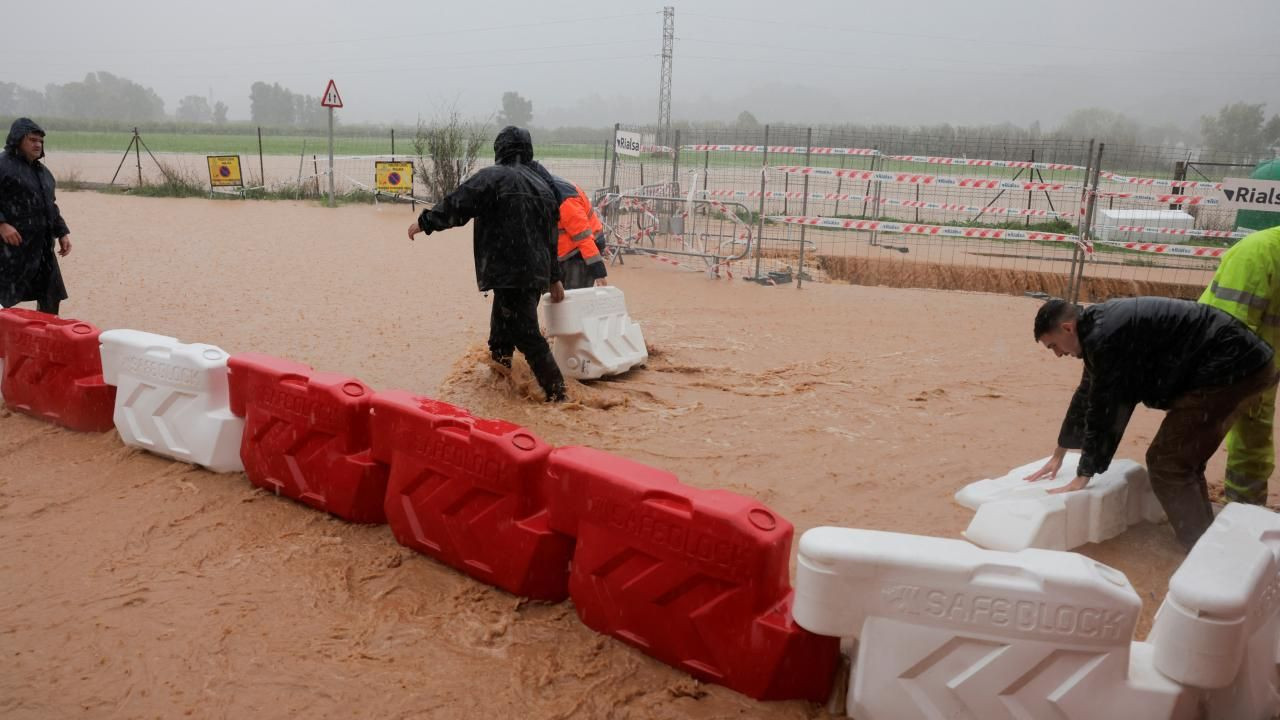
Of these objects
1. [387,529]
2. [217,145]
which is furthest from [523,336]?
[217,145]

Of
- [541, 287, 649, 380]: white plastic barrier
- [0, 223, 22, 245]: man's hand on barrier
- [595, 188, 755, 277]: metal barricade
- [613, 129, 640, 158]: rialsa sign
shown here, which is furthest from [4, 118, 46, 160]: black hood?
[613, 129, 640, 158]: rialsa sign

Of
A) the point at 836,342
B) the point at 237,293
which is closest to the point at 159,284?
the point at 237,293

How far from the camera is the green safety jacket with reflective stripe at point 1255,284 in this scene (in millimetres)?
4430

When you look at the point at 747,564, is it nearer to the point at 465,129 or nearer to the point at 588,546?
the point at 588,546

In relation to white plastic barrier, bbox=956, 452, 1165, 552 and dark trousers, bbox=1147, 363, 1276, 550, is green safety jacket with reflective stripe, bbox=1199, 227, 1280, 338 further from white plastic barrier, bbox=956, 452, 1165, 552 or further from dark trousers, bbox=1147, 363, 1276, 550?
white plastic barrier, bbox=956, 452, 1165, 552

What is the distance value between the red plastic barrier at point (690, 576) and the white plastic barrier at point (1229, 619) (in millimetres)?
1064

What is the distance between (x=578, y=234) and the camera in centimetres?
746

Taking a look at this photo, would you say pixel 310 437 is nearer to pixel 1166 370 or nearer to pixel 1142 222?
pixel 1166 370

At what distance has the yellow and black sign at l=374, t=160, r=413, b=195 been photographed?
72.3 ft

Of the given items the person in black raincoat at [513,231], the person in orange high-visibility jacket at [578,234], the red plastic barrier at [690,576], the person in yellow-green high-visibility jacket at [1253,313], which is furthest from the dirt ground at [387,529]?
the person in orange high-visibility jacket at [578,234]

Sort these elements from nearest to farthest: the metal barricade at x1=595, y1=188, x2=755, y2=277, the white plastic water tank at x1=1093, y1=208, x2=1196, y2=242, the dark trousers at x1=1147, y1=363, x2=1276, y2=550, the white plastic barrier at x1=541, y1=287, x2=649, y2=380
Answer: the dark trousers at x1=1147, y1=363, x2=1276, y2=550
the white plastic barrier at x1=541, y1=287, x2=649, y2=380
the metal barricade at x1=595, y1=188, x2=755, y2=277
the white plastic water tank at x1=1093, y1=208, x2=1196, y2=242

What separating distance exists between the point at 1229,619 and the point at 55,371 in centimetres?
651

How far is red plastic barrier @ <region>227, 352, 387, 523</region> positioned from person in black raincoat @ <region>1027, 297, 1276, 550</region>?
3280 millimetres

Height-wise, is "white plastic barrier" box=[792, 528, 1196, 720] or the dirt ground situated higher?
"white plastic barrier" box=[792, 528, 1196, 720]
